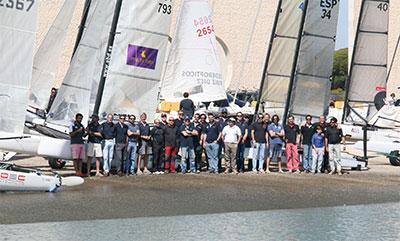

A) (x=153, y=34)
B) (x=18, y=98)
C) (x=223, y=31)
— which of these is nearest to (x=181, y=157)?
(x=153, y=34)

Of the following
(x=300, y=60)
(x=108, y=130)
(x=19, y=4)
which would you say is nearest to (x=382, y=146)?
(x=300, y=60)

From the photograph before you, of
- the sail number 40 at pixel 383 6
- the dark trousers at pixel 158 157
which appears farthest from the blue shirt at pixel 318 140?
the sail number 40 at pixel 383 6

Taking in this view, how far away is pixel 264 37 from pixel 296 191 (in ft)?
103

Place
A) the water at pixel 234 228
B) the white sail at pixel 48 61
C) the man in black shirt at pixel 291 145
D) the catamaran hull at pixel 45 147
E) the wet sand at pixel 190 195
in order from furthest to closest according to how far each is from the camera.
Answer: the white sail at pixel 48 61, the man in black shirt at pixel 291 145, the catamaran hull at pixel 45 147, the wet sand at pixel 190 195, the water at pixel 234 228

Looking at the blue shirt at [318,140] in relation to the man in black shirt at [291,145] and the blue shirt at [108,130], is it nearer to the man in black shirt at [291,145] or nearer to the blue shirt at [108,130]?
the man in black shirt at [291,145]

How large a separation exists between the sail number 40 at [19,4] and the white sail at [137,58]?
162 inches

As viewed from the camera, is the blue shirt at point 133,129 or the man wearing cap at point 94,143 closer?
the man wearing cap at point 94,143

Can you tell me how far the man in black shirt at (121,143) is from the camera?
22250 millimetres

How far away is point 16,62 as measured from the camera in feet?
65.5

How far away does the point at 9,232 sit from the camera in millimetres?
13898

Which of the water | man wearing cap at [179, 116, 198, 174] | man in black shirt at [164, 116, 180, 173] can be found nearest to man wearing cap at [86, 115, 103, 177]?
man in black shirt at [164, 116, 180, 173]

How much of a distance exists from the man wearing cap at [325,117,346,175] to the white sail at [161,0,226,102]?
806 centimetres

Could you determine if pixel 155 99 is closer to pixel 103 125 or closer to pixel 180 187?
pixel 103 125

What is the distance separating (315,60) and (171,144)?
685cm
